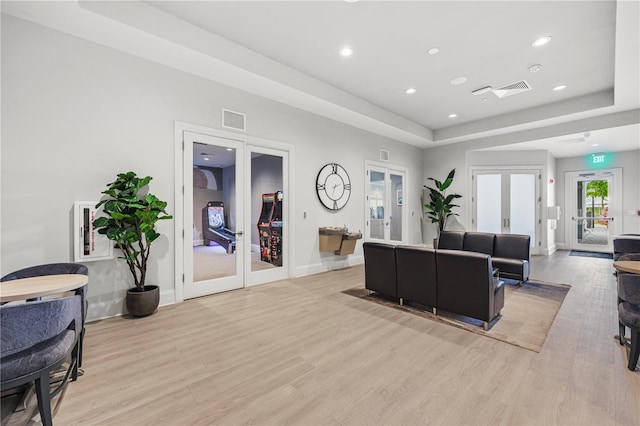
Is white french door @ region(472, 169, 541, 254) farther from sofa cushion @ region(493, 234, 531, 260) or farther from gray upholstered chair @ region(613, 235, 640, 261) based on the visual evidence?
gray upholstered chair @ region(613, 235, 640, 261)

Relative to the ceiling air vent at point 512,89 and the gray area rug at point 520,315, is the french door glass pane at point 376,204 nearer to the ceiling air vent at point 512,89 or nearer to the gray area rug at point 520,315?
the gray area rug at point 520,315

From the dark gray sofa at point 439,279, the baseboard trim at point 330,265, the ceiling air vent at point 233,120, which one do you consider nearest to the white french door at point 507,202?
the baseboard trim at point 330,265

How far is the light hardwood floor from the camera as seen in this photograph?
179 centimetres

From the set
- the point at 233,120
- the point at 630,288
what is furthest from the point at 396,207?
the point at 630,288

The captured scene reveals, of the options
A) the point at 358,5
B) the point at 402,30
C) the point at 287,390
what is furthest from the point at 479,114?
the point at 287,390

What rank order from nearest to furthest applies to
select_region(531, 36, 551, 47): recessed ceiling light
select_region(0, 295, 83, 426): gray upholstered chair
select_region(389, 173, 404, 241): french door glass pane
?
select_region(0, 295, 83, 426): gray upholstered chair, select_region(531, 36, 551, 47): recessed ceiling light, select_region(389, 173, 404, 241): french door glass pane

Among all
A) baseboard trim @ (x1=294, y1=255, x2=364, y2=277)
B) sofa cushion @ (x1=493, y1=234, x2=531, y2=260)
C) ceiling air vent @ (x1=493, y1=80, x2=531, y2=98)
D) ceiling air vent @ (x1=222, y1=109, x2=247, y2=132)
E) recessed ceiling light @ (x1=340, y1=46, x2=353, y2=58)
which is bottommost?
baseboard trim @ (x1=294, y1=255, x2=364, y2=277)

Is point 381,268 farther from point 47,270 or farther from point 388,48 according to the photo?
point 47,270

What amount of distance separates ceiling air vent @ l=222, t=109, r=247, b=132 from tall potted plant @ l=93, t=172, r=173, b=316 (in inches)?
61.2

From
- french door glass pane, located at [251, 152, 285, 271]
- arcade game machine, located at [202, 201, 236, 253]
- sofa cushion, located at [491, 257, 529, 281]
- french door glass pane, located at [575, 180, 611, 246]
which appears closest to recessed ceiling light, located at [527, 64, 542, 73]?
sofa cushion, located at [491, 257, 529, 281]

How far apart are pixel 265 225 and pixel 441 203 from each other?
5303mm

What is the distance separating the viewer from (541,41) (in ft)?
12.2

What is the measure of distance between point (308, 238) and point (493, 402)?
391 cm

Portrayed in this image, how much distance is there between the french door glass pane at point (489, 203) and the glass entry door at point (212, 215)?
22.0ft
